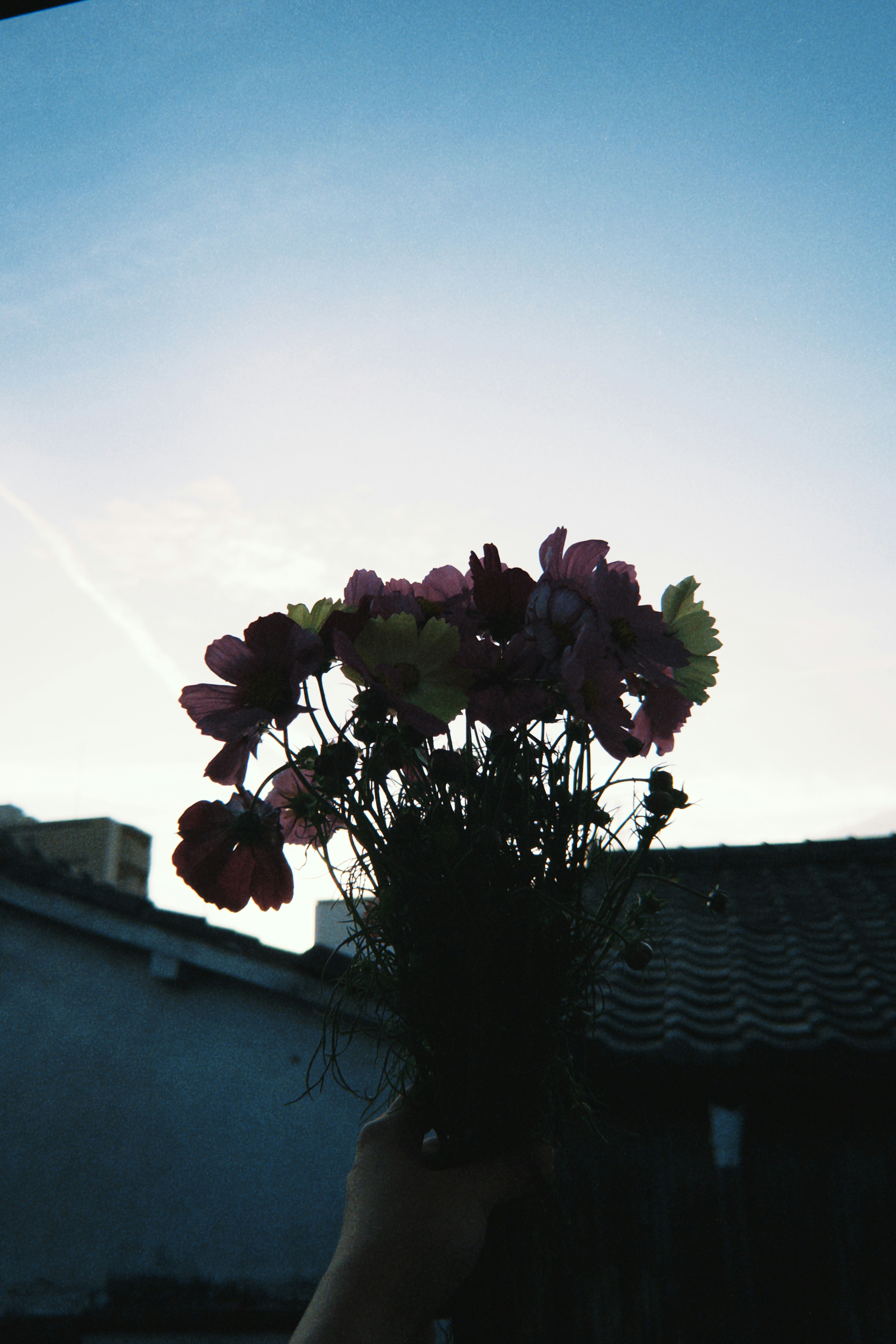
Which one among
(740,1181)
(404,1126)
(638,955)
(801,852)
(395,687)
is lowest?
(740,1181)

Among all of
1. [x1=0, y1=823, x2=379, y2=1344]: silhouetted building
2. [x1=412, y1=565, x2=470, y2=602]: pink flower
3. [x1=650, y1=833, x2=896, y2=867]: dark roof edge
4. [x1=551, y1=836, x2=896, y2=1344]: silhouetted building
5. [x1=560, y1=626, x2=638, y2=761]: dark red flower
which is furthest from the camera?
[x1=650, y1=833, x2=896, y2=867]: dark roof edge

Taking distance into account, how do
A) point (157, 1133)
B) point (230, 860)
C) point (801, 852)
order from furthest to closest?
point (801, 852) → point (157, 1133) → point (230, 860)

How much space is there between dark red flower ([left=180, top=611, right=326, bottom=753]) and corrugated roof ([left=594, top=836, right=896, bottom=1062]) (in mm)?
1875

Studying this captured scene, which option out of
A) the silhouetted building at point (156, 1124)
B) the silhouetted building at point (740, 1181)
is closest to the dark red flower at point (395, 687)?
the silhouetted building at point (740, 1181)

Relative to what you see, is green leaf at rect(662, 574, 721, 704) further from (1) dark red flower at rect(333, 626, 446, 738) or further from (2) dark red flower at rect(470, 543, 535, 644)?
(1) dark red flower at rect(333, 626, 446, 738)

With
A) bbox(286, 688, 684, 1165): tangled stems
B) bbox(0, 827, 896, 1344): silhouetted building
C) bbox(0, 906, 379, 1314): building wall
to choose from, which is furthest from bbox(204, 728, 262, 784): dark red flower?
bbox(0, 906, 379, 1314): building wall

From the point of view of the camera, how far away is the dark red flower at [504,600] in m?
1.03

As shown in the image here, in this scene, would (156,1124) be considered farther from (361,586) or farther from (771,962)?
(361,586)

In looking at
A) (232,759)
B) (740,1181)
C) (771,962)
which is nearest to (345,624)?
(232,759)

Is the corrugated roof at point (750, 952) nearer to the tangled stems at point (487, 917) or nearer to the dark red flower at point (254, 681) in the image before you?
the tangled stems at point (487, 917)

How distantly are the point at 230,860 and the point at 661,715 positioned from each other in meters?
0.52

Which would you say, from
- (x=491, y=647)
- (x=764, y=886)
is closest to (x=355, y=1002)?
(x=491, y=647)

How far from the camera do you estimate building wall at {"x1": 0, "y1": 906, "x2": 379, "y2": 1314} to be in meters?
4.79

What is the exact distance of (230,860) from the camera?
1028mm
